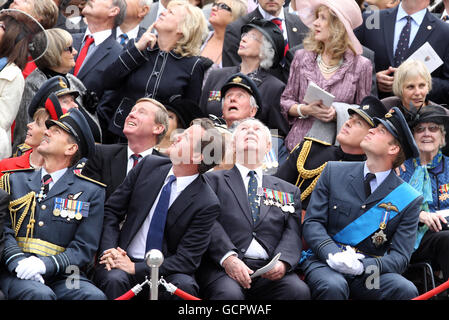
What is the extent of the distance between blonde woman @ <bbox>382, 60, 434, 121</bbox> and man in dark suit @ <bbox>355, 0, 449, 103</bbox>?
1.44 feet

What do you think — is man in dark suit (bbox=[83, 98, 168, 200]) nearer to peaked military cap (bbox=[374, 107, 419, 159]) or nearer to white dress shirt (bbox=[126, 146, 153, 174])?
white dress shirt (bbox=[126, 146, 153, 174])

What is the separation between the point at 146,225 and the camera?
7.12 m

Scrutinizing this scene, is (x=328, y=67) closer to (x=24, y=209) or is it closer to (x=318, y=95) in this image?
(x=318, y=95)

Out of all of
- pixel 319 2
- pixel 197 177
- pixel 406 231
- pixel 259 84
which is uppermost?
pixel 319 2

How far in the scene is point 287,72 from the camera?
945 cm

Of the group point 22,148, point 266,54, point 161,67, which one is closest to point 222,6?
point 266,54

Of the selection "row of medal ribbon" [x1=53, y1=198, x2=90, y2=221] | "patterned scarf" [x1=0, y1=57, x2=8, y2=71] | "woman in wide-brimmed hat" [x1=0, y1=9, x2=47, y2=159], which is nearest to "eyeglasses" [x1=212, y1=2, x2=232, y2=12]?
"woman in wide-brimmed hat" [x1=0, y1=9, x2=47, y2=159]

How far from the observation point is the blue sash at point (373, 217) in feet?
23.6

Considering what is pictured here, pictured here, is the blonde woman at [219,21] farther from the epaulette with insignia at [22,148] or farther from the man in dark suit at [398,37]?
the epaulette with insignia at [22,148]

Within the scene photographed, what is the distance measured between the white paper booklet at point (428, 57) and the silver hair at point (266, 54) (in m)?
1.42

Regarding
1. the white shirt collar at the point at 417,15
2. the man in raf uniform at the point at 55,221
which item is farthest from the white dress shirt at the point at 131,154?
the white shirt collar at the point at 417,15

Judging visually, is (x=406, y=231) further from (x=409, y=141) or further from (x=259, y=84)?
(x=259, y=84)
